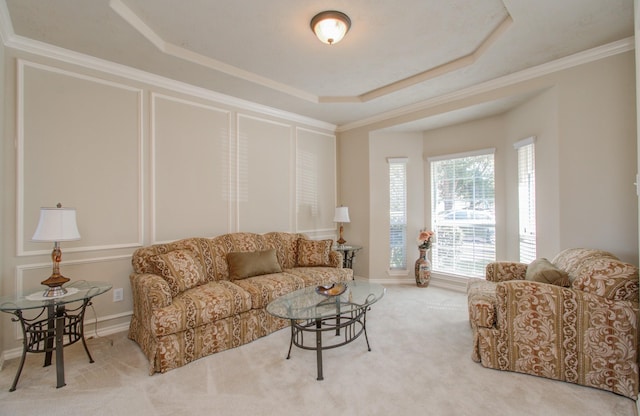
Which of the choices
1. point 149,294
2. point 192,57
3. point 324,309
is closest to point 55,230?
point 149,294

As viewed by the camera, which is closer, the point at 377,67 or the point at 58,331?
the point at 58,331

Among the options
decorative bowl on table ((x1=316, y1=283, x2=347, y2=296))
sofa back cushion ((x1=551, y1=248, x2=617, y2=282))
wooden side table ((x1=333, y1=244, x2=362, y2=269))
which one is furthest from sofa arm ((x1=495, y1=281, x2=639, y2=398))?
wooden side table ((x1=333, y1=244, x2=362, y2=269))

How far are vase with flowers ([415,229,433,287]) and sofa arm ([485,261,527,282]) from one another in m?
1.50

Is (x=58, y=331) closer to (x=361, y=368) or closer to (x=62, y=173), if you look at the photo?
(x=62, y=173)

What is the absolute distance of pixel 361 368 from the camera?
7.80ft

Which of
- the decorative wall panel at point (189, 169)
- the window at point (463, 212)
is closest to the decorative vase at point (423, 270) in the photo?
the window at point (463, 212)

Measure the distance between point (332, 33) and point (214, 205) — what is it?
244cm

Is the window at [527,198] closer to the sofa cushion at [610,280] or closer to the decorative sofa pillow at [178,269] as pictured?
the sofa cushion at [610,280]

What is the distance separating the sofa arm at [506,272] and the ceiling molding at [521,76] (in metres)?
2.10

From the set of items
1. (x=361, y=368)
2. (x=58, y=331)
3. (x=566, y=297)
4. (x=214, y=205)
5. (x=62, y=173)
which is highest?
(x=62, y=173)

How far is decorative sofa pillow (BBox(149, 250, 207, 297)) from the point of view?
275cm

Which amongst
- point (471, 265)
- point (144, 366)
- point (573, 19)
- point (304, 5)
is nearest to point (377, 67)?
point (304, 5)

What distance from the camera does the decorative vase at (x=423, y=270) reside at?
4742mm

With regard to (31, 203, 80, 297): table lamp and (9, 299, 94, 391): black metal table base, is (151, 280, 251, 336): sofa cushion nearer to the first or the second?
(9, 299, 94, 391): black metal table base
